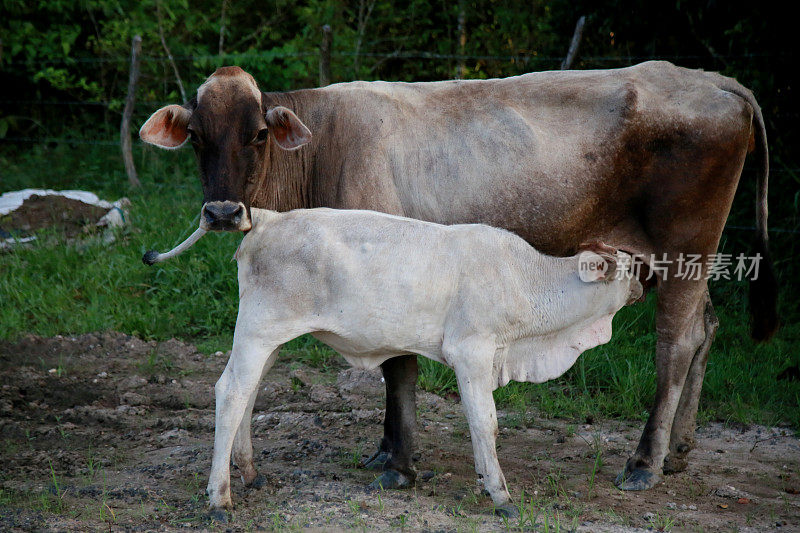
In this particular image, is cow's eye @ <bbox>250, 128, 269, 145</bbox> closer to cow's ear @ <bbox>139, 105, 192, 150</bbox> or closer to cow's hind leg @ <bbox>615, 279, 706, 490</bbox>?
cow's ear @ <bbox>139, 105, 192, 150</bbox>

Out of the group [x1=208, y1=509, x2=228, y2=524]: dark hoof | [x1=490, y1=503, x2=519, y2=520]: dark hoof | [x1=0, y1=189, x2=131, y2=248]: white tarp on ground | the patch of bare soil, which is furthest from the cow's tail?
the patch of bare soil

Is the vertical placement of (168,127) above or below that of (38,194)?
above

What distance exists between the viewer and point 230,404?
3.72 m

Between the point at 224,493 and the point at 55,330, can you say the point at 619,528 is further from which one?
the point at 55,330

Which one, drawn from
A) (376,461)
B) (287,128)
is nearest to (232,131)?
(287,128)

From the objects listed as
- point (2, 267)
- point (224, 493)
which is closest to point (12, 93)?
point (2, 267)

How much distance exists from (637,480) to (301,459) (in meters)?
1.69

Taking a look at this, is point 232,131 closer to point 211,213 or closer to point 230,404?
point 211,213

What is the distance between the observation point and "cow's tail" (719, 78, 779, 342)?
4771 millimetres

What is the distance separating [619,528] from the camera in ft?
12.3

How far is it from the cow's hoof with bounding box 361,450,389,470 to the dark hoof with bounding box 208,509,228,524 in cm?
95

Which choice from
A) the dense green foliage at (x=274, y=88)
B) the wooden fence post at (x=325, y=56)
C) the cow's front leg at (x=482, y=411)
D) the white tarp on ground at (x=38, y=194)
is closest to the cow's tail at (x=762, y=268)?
the dense green foliage at (x=274, y=88)

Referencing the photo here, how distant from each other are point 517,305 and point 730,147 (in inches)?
60.3

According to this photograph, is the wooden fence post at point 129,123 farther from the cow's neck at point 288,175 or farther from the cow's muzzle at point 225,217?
the cow's muzzle at point 225,217
